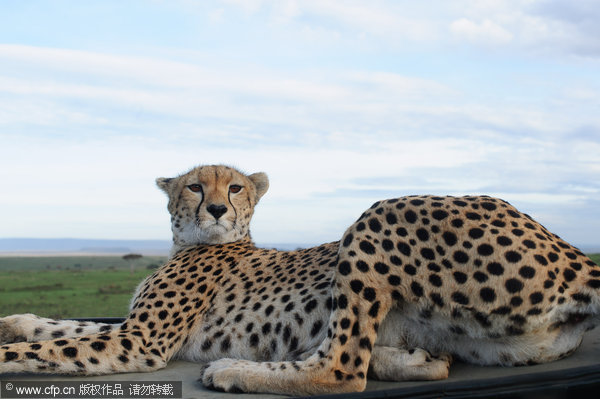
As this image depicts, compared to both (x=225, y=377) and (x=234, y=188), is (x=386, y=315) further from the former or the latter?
(x=234, y=188)

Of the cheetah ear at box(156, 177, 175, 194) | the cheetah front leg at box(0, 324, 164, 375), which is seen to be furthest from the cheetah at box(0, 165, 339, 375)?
the cheetah ear at box(156, 177, 175, 194)

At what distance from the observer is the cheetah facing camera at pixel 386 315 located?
2637 millimetres

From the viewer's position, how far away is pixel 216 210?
371cm

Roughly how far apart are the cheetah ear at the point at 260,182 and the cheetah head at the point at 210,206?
0.39 feet

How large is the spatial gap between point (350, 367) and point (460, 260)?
639mm

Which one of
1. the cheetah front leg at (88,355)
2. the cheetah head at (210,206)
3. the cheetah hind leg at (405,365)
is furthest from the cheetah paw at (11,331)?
the cheetah hind leg at (405,365)

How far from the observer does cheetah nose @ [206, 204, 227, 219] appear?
3.71m

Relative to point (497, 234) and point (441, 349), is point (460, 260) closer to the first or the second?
point (497, 234)

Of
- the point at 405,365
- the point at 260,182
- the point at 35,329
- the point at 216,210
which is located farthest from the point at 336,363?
the point at 35,329

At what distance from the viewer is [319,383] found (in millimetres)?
2602

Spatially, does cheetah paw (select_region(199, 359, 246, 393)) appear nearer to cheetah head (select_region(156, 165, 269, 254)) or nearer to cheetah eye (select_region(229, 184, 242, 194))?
cheetah head (select_region(156, 165, 269, 254))

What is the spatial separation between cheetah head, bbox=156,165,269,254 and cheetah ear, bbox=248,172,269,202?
0.12 m

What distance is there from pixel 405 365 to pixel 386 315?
223 millimetres

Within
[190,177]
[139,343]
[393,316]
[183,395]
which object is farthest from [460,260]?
[190,177]
